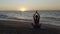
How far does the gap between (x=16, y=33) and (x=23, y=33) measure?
486 millimetres

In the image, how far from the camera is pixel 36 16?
13016mm

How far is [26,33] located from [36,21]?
296 centimetres

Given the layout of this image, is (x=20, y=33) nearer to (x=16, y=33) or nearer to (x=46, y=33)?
(x=16, y=33)

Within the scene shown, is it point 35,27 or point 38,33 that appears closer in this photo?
point 38,33

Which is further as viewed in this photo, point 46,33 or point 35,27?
point 35,27

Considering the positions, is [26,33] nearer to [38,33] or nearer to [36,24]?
[38,33]

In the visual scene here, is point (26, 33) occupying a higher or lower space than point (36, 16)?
lower

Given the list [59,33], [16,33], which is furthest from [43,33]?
[16,33]

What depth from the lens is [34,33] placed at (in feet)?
34.1

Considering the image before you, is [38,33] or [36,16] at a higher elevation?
[36,16]

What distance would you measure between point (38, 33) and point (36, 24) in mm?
2405

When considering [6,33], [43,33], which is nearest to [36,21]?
[43,33]

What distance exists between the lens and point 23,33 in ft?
34.1

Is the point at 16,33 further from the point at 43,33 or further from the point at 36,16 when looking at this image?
the point at 36,16
